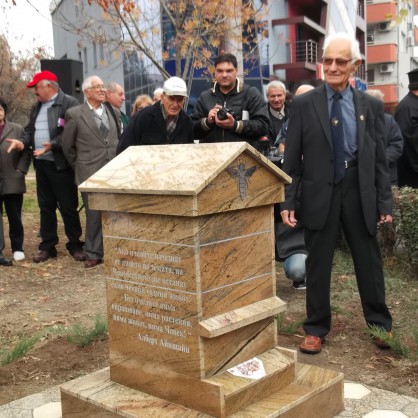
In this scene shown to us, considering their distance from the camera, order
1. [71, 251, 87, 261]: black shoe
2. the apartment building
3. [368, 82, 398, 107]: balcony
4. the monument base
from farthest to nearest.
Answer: [368, 82, 398, 107]: balcony < the apartment building < [71, 251, 87, 261]: black shoe < the monument base

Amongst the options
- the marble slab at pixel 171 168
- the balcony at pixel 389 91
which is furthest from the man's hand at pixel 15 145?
the balcony at pixel 389 91

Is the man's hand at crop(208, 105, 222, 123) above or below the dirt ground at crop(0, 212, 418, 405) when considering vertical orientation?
above

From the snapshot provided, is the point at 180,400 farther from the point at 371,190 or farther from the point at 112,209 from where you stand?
the point at 371,190

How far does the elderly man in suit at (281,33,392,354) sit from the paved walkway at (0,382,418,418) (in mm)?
710

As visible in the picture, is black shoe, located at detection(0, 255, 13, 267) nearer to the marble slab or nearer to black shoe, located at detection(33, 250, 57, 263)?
black shoe, located at detection(33, 250, 57, 263)

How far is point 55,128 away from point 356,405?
5190 mm

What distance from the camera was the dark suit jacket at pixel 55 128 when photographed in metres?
7.68

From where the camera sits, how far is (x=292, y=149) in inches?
176

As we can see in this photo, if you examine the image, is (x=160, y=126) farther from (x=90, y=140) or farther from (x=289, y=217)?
(x=90, y=140)

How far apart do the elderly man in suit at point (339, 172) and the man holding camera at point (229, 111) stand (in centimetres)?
128

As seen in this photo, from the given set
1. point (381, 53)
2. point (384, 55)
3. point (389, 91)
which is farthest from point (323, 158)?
point (381, 53)

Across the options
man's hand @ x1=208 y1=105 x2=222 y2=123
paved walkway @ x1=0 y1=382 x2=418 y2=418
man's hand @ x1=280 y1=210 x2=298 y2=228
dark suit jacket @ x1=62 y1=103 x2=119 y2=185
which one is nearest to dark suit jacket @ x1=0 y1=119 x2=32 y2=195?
dark suit jacket @ x1=62 y1=103 x2=119 y2=185

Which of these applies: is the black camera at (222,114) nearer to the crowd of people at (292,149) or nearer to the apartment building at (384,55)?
the crowd of people at (292,149)

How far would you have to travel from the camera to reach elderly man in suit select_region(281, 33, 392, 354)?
436 centimetres
